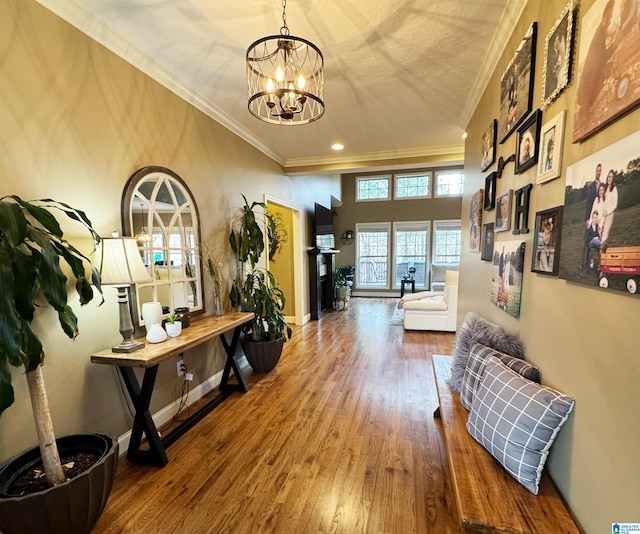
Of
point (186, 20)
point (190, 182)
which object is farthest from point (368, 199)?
point (186, 20)

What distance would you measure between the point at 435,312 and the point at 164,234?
4110 mm

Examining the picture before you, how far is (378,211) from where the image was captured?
8547 millimetres

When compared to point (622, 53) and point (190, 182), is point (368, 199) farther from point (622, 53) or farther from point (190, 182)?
point (622, 53)

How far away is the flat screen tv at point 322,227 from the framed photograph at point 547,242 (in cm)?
446

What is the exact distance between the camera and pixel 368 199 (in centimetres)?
862

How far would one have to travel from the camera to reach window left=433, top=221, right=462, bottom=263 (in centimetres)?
807

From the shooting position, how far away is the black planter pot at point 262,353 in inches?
124

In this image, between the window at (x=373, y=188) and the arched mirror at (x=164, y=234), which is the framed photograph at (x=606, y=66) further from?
the window at (x=373, y=188)

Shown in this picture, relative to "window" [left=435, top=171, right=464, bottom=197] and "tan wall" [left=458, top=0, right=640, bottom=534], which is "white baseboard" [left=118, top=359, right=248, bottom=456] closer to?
"tan wall" [left=458, top=0, right=640, bottom=534]

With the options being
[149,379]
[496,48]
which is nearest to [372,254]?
[496,48]

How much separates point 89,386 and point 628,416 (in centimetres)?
244

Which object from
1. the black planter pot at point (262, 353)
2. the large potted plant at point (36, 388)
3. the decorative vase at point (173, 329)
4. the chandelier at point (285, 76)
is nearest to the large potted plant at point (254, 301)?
the black planter pot at point (262, 353)

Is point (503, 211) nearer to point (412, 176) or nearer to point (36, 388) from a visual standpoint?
point (36, 388)

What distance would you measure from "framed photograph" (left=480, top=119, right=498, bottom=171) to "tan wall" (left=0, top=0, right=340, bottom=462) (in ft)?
7.79
